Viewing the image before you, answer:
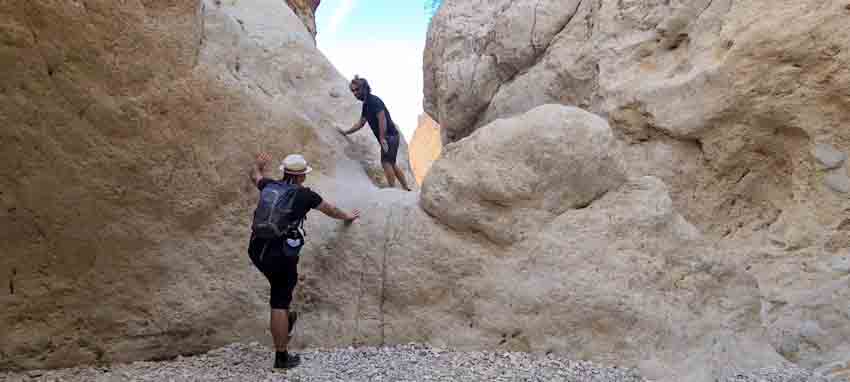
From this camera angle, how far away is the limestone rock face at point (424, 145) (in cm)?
3439

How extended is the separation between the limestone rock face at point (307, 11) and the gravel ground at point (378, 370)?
9937 mm

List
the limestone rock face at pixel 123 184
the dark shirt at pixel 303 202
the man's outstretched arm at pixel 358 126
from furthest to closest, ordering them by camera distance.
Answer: the man's outstretched arm at pixel 358 126 < the dark shirt at pixel 303 202 < the limestone rock face at pixel 123 184

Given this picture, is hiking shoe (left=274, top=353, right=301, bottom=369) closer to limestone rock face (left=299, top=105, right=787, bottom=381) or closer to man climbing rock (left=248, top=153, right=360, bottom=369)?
man climbing rock (left=248, top=153, right=360, bottom=369)

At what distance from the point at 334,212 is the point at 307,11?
1049 cm

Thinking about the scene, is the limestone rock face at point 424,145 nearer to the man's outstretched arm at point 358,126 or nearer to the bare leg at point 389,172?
the bare leg at point 389,172

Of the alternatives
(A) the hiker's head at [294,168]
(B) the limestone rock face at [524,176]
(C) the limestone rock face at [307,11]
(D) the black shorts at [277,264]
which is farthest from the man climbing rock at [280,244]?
(C) the limestone rock face at [307,11]

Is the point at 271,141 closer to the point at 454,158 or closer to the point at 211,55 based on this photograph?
the point at 211,55

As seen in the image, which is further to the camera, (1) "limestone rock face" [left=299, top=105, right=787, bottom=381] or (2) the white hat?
(2) the white hat

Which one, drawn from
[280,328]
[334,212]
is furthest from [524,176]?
[280,328]

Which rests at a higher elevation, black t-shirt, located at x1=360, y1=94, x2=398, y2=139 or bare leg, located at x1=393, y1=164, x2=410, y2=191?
black t-shirt, located at x1=360, y1=94, x2=398, y2=139

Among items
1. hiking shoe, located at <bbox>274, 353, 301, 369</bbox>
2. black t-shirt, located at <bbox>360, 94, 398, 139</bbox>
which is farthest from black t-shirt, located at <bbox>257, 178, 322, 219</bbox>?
black t-shirt, located at <bbox>360, 94, 398, 139</bbox>

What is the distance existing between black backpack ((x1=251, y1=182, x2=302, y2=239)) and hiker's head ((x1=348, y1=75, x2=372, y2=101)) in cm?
270

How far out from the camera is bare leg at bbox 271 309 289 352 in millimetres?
3963

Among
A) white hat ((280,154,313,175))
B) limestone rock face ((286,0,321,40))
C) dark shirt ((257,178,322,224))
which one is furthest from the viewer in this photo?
limestone rock face ((286,0,321,40))
